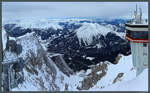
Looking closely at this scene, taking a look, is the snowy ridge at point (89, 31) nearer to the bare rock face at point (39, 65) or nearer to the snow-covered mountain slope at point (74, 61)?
the snow-covered mountain slope at point (74, 61)

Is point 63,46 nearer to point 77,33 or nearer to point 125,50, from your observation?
point 77,33

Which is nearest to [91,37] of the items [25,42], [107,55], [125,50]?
[107,55]

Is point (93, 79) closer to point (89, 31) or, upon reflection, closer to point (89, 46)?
point (89, 46)

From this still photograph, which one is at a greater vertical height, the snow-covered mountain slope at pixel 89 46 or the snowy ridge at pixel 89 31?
the snowy ridge at pixel 89 31

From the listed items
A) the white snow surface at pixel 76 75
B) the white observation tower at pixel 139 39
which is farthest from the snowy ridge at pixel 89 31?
the white observation tower at pixel 139 39

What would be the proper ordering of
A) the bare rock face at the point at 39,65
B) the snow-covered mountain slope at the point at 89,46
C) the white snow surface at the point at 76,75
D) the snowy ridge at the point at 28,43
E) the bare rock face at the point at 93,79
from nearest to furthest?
the white snow surface at the point at 76,75 → the bare rock face at the point at 93,79 → the bare rock face at the point at 39,65 → the snowy ridge at the point at 28,43 → the snow-covered mountain slope at the point at 89,46

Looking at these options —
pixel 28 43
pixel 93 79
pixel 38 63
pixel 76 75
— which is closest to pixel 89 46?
pixel 76 75

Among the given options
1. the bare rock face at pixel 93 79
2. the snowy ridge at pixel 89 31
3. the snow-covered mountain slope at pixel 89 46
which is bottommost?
the bare rock face at pixel 93 79

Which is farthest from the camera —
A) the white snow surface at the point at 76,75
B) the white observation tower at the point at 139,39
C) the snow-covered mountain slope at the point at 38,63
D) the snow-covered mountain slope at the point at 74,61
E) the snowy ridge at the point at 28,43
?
the snowy ridge at the point at 28,43

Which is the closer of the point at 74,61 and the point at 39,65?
the point at 39,65
